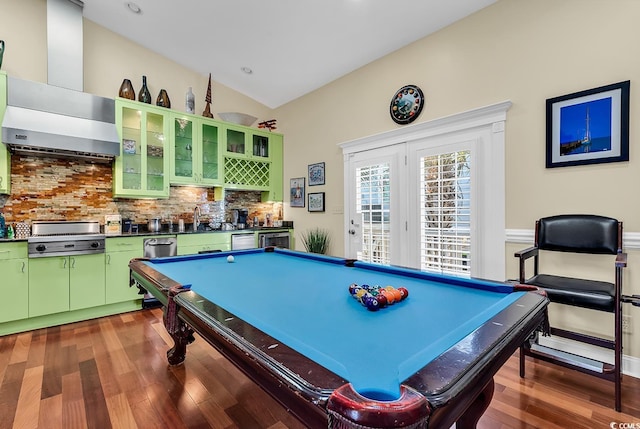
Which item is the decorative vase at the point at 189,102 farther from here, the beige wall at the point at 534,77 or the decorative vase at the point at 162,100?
the beige wall at the point at 534,77

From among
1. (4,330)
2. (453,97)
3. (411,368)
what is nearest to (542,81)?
(453,97)

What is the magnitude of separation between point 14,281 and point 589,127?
5116 millimetres

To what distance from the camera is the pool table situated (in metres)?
0.62

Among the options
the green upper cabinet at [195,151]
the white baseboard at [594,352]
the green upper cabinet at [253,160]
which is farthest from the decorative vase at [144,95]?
the white baseboard at [594,352]

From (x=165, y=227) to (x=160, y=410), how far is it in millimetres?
2933

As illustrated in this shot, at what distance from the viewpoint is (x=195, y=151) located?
4.22 meters

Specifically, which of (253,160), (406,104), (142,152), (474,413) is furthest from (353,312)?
(253,160)

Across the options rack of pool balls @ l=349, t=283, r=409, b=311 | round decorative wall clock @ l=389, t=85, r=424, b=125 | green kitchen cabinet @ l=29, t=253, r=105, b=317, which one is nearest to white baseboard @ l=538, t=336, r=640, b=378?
rack of pool balls @ l=349, t=283, r=409, b=311

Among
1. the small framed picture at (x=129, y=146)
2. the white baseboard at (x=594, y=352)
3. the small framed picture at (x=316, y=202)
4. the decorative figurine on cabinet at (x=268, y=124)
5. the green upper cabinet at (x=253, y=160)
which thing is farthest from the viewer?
the decorative figurine on cabinet at (x=268, y=124)

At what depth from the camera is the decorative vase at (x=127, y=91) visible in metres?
3.72

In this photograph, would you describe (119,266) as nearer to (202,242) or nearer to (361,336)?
(202,242)

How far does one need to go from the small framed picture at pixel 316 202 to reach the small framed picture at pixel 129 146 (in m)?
2.40

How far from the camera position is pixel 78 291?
10.3 ft

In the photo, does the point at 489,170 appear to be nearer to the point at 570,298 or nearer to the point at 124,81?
the point at 570,298
